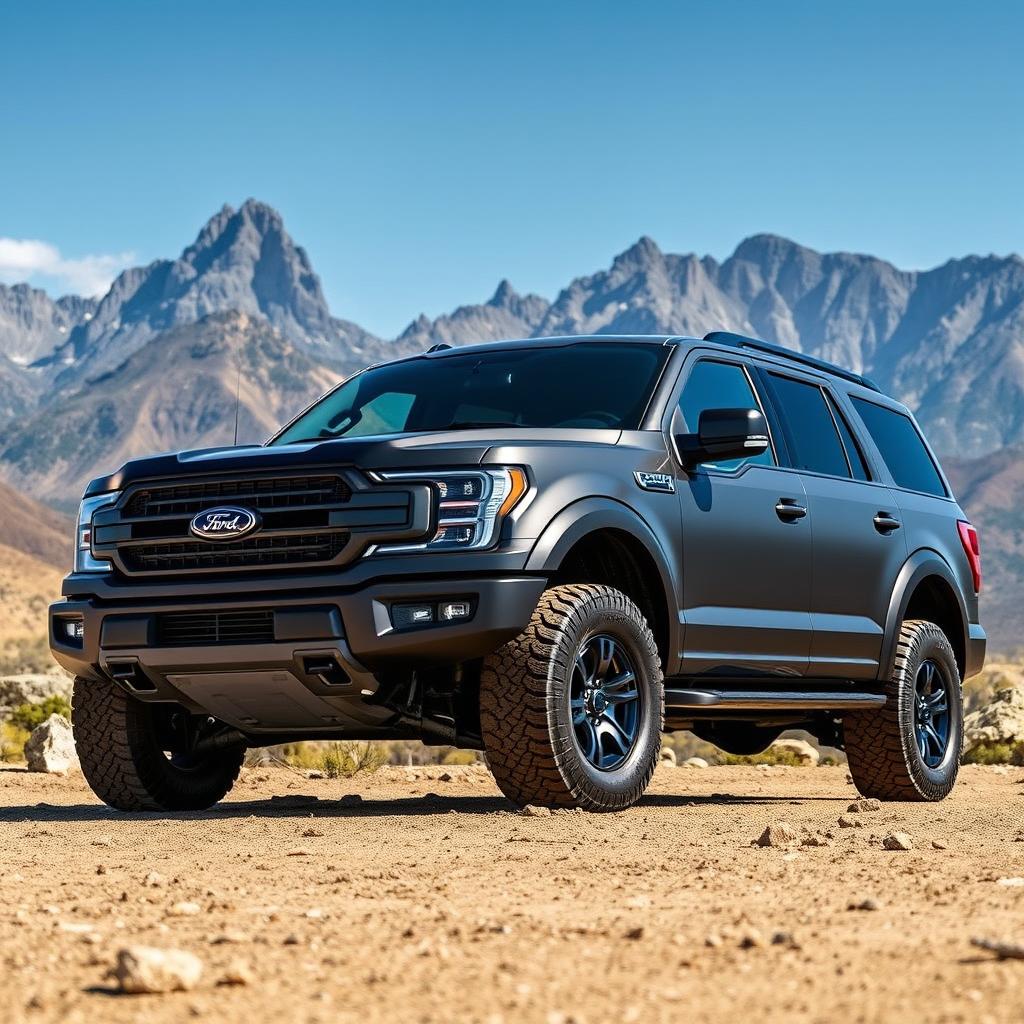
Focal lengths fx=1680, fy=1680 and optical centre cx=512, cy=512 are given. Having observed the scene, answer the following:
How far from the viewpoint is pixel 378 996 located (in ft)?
11.1

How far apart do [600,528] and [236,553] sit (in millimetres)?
1542

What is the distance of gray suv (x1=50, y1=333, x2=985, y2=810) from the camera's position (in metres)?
6.79

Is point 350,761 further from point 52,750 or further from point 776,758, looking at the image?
point 776,758

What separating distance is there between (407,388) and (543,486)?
1992 millimetres

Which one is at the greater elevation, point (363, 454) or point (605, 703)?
point (363, 454)

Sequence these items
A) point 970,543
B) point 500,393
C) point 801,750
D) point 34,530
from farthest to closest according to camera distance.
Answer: point 34,530
point 801,750
point 970,543
point 500,393

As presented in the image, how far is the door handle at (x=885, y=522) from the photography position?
30.6 ft

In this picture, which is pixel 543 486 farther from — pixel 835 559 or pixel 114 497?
pixel 835 559

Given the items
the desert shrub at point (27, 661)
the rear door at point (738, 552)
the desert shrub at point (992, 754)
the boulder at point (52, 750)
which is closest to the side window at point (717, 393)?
the rear door at point (738, 552)

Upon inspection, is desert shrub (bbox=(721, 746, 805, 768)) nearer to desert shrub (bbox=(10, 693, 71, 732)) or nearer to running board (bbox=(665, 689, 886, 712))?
desert shrub (bbox=(10, 693, 71, 732))

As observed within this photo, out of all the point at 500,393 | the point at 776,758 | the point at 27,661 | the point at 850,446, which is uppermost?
the point at 500,393

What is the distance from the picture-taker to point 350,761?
1255cm

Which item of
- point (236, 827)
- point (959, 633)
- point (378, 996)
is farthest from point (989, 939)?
point (959, 633)

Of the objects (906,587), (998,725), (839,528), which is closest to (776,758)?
(998,725)
